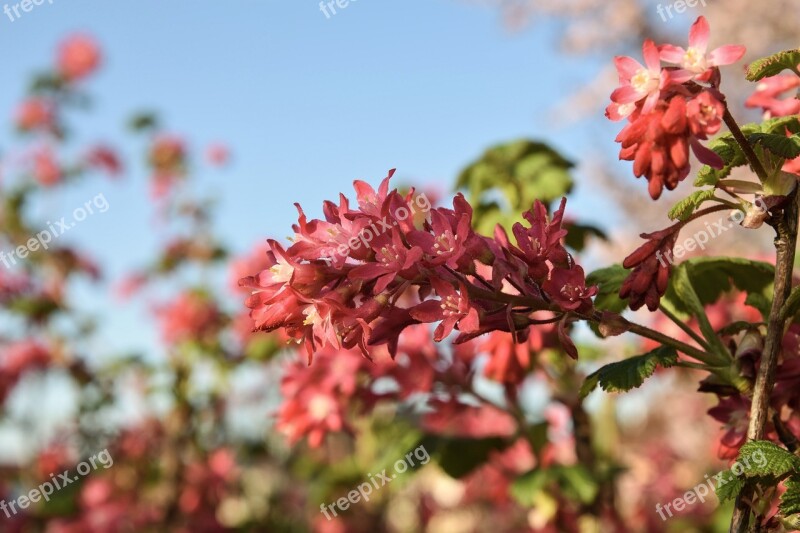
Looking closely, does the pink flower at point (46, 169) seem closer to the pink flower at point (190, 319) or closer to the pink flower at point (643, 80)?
the pink flower at point (190, 319)

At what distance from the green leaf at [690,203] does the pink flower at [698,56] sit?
0.67ft

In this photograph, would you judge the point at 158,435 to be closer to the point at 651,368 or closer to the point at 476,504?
the point at 476,504

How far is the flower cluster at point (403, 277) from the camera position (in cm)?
132

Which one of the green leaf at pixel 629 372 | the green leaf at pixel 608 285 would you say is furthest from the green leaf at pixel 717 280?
the green leaf at pixel 629 372

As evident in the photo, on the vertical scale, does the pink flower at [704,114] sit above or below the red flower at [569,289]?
above

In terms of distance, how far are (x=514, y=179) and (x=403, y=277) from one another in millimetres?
1507

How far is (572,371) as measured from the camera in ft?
10.3

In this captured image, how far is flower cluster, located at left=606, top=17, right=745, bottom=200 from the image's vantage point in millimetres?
1186

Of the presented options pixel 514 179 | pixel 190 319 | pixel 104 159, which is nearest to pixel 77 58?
pixel 104 159

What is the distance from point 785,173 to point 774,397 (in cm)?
48

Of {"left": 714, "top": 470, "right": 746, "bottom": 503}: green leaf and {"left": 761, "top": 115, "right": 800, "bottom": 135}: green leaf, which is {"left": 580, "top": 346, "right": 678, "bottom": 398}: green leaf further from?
{"left": 761, "top": 115, "right": 800, "bottom": 135}: green leaf

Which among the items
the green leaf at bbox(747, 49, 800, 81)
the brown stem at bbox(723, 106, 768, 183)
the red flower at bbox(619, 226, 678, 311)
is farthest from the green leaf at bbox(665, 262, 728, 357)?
the green leaf at bbox(747, 49, 800, 81)

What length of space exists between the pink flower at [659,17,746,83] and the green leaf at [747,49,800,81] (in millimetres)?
96

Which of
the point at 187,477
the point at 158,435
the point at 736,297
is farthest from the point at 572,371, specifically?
the point at 158,435
